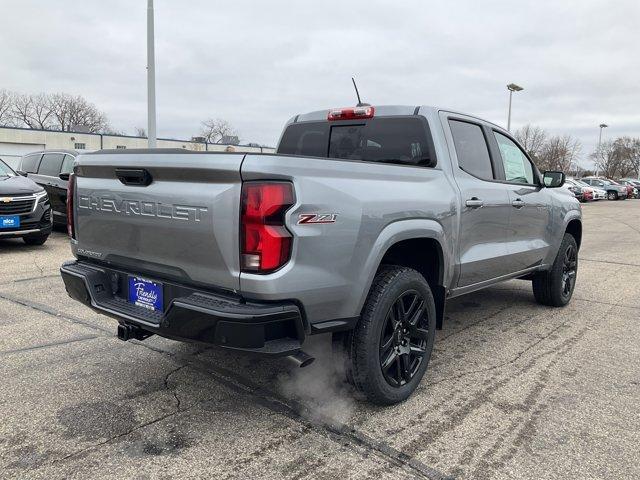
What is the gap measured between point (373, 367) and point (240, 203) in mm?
1238

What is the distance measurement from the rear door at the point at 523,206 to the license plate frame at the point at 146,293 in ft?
9.82

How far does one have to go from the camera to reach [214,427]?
9.71 feet

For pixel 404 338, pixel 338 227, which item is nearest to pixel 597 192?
pixel 404 338

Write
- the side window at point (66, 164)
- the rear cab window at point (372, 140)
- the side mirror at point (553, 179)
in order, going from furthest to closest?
the side window at point (66, 164) → the side mirror at point (553, 179) → the rear cab window at point (372, 140)

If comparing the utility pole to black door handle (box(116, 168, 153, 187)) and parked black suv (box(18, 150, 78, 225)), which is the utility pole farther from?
black door handle (box(116, 168, 153, 187))

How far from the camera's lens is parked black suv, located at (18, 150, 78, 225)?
10328 millimetres

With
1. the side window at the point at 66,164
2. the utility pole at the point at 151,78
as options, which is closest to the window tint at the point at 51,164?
the side window at the point at 66,164

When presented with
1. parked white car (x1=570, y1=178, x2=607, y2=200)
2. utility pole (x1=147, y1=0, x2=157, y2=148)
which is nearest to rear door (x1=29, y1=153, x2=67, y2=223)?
utility pole (x1=147, y1=0, x2=157, y2=148)

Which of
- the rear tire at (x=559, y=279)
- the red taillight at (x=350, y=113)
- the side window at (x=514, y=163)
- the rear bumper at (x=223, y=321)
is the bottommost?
the rear tire at (x=559, y=279)

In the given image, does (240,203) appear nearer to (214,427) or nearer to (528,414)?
(214,427)

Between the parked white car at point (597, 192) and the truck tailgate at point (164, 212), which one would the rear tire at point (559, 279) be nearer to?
the truck tailgate at point (164, 212)

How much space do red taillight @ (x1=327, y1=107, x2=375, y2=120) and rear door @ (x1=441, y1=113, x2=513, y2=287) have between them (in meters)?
0.56

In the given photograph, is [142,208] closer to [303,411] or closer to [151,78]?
[303,411]

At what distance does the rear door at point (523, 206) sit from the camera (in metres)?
4.61
